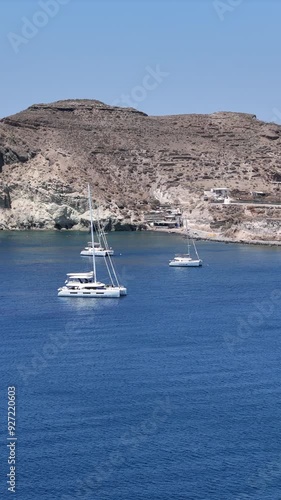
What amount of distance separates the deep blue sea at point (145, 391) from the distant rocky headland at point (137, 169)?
197ft

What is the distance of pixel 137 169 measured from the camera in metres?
160

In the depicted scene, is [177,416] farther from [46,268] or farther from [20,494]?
[46,268]

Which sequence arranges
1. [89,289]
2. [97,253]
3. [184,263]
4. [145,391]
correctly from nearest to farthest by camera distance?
1. [145,391]
2. [89,289]
3. [184,263]
4. [97,253]

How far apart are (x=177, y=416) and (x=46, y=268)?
49306 millimetres

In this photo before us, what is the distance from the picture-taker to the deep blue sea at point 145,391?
3306 centimetres

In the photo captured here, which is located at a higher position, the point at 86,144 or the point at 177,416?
the point at 86,144

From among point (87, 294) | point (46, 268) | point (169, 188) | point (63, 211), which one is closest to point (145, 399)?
point (87, 294)

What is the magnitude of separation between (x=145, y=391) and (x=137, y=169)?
120 metres

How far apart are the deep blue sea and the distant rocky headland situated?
6005cm

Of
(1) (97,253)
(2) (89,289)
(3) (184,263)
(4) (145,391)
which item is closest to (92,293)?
(2) (89,289)

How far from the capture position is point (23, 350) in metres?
49.7

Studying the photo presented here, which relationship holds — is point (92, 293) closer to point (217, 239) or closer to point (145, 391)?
point (145, 391)

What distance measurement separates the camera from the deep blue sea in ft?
108

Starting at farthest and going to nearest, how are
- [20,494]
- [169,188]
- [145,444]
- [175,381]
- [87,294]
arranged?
1. [169,188]
2. [87,294]
3. [175,381]
4. [145,444]
5. [20,494]
